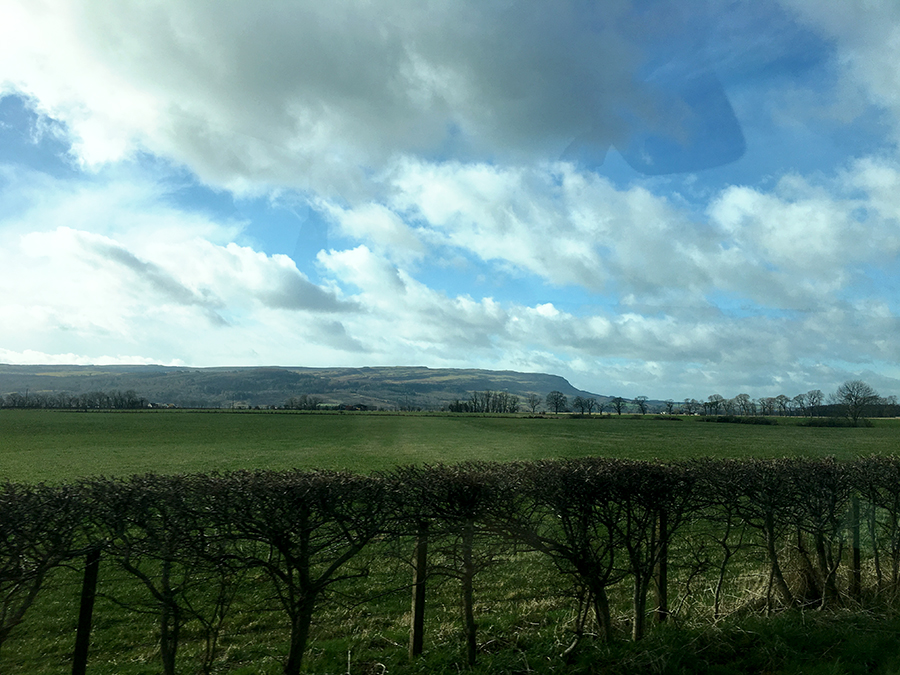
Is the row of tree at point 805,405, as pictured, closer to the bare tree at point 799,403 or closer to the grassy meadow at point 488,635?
the bare tree at point 799,403

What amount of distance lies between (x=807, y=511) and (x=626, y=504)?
10.4 feet

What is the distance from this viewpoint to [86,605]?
475 centimetres

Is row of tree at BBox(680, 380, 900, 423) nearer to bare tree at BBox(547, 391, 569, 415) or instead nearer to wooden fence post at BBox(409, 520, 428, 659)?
bare tree at BBox(547, 391, 569, 415)

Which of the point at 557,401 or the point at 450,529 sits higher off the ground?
the point at 450,529

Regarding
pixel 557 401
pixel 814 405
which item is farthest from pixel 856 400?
pixel 557 401

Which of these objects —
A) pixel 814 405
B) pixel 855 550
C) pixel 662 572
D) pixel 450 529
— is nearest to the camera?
pixel 450 529

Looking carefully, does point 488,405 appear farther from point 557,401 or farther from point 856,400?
point 856,400

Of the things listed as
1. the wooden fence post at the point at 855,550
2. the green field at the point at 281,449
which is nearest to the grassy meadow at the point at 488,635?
the wooden fence post at the point at 855,550

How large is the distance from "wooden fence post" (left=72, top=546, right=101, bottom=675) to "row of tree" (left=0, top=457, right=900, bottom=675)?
0.38 feet

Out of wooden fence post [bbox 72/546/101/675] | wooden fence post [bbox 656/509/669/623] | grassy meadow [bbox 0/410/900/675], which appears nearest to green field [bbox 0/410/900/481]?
grassy meadow [bbox 0/410/900/675]

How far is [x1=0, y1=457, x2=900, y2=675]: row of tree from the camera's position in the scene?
4445 millimetres

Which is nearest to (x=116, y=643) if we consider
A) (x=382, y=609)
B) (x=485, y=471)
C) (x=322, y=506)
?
(x=382, y=609)

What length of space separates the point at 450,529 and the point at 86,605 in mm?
3646

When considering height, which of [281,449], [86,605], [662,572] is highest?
[86,605]
